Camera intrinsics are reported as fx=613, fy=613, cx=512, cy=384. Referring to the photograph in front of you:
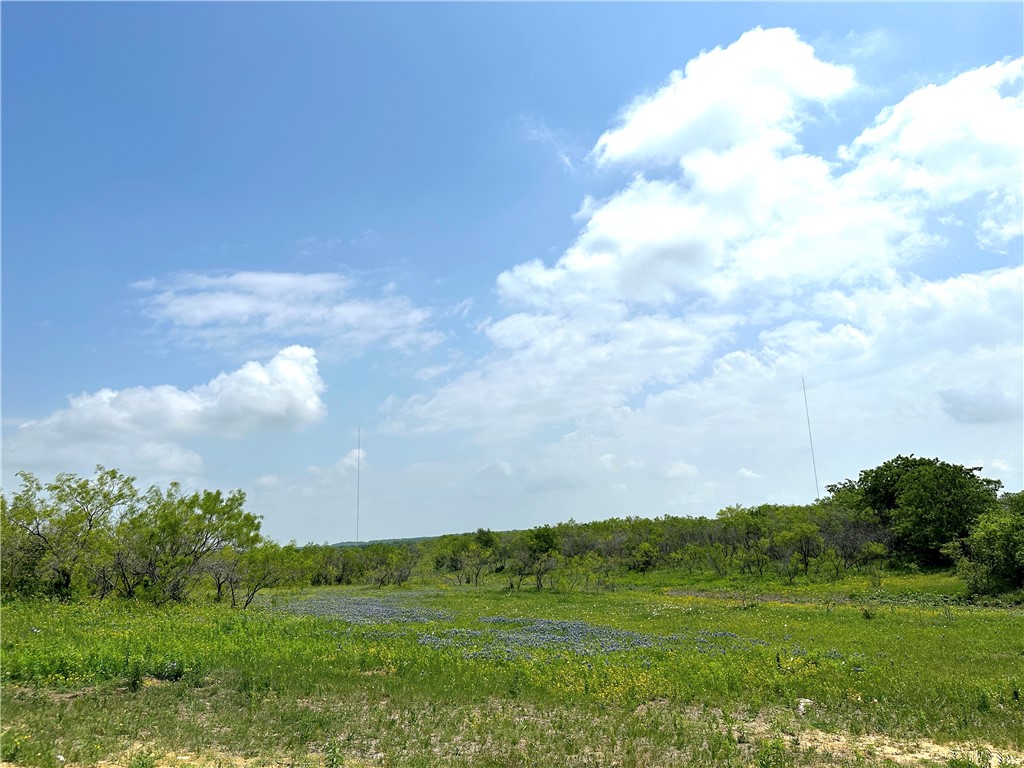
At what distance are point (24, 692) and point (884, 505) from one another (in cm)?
6692

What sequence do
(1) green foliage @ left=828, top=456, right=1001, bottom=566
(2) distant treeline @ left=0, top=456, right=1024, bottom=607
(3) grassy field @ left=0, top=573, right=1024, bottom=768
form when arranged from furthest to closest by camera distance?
1. (1) green foliage @ left=828, top=456, right=1001, bottom=566
2. (2) distant treeline @ left=0, top=456, right=1024, bottom=607
3. (3) grassy field @ left=0, top=573, right=1024, bottom=768

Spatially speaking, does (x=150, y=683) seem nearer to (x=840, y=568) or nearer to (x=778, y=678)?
(x=778, y=678)

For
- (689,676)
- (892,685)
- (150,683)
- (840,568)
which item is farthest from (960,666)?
(840,568)

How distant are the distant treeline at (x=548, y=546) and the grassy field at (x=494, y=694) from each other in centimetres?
625

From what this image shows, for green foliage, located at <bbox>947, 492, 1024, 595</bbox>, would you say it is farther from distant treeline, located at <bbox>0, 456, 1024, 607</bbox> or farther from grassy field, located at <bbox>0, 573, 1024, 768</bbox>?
grassy field, located at <bbox>0, 573, 1024, 768</bbox>

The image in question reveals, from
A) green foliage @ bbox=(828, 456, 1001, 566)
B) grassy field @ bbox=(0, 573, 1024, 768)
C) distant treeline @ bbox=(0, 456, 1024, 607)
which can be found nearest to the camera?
grassy field @ bbox=(0, 573, 1024, 768)

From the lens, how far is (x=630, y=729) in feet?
37.6

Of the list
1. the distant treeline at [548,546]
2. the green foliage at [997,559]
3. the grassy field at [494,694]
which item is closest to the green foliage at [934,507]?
the distant treeline at [548,546]

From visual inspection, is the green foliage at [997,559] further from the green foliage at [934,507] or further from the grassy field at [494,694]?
the grassy field at [494,694]

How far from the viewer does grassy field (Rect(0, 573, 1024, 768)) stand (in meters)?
10.1

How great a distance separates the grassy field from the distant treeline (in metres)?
6.25

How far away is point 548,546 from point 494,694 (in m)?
56.6

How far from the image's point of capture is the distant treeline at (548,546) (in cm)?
3025

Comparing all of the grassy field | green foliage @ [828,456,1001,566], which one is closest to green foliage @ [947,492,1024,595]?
green foliage @ [828,456,1001,566]
